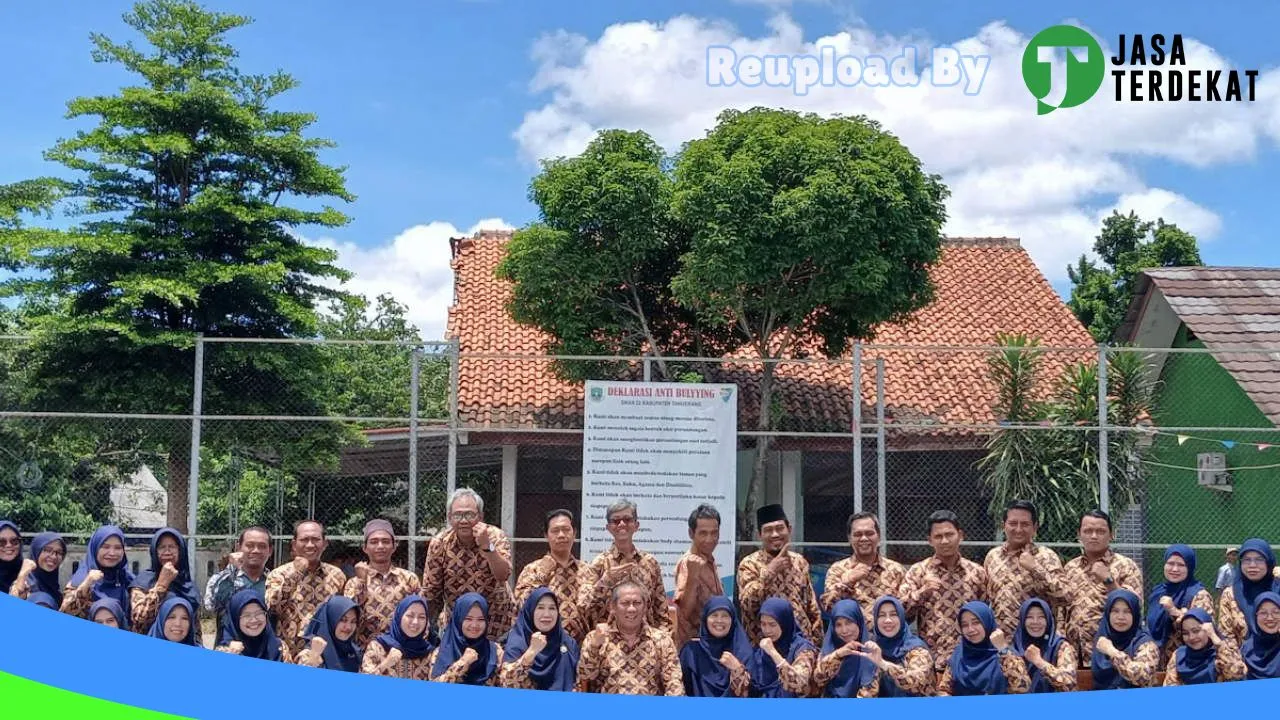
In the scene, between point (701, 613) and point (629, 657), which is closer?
point (629, 657)

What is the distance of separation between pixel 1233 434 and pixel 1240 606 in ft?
21.3

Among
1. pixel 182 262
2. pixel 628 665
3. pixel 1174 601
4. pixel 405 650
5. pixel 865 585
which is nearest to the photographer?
pixel 628 665

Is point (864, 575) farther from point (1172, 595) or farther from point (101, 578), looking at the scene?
point (101, 578)

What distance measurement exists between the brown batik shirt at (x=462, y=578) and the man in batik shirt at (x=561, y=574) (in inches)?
9.4

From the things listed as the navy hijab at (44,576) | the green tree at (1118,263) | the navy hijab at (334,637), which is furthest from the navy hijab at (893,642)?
the green tree at (1118,263)

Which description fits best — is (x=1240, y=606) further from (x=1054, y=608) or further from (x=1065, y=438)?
(x=1065, y=438)

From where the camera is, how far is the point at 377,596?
6.51 meters

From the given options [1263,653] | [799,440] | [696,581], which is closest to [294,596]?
[696,581]

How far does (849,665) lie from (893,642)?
0.81ft

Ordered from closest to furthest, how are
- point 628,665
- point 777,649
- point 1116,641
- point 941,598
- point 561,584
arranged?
point 628,665, point 777,649, point 1116,641, point 561,584, point 941,598

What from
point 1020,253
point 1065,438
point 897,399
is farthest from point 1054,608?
point 1020,253

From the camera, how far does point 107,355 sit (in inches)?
490

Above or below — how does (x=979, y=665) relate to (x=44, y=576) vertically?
below

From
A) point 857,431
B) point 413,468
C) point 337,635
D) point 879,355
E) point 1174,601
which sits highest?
point 879,355
